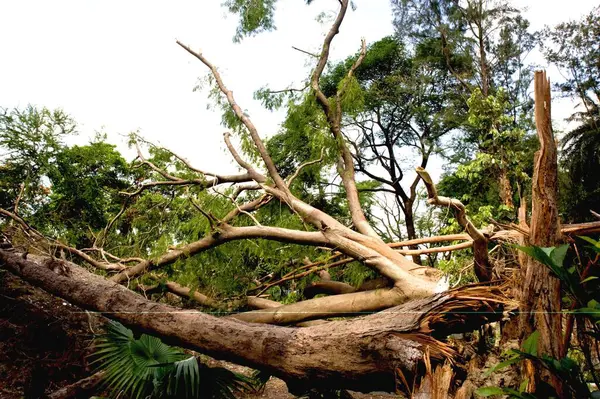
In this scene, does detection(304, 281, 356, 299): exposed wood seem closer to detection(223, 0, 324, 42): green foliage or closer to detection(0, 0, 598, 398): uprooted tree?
detection(0, 0, 598, 398): uprooted tree

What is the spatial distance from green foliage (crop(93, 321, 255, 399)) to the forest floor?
1.01m

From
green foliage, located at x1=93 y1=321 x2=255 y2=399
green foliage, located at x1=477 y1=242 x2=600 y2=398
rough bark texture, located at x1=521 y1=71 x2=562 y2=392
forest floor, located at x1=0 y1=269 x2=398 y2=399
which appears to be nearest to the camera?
green foliage, located at x1=477 y1=242 x2=600 y2=398

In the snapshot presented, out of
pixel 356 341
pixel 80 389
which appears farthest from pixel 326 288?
pixel 356 341

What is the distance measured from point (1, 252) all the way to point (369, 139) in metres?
11.4

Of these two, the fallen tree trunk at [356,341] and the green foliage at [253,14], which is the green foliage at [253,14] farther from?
the fallen tree trunk at [356,341]

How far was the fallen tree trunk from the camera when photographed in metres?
2.37

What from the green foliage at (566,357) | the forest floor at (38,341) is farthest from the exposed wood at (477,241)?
the forest floor at (38,341)

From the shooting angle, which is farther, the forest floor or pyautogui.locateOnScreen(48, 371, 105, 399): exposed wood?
the forest floor

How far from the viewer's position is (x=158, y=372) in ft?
13.4

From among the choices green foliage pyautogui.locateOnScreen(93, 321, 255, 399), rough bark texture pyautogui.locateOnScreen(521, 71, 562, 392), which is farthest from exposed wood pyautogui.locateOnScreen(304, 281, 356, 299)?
rough bark texture pyautogui.locateOnScreen(521, 71, 562, 392)

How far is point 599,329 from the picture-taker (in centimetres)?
217

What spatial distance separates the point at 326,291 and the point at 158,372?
7.29ft

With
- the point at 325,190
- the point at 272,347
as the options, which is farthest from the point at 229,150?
the point at 272,347

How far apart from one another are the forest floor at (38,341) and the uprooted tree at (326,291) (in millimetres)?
613
